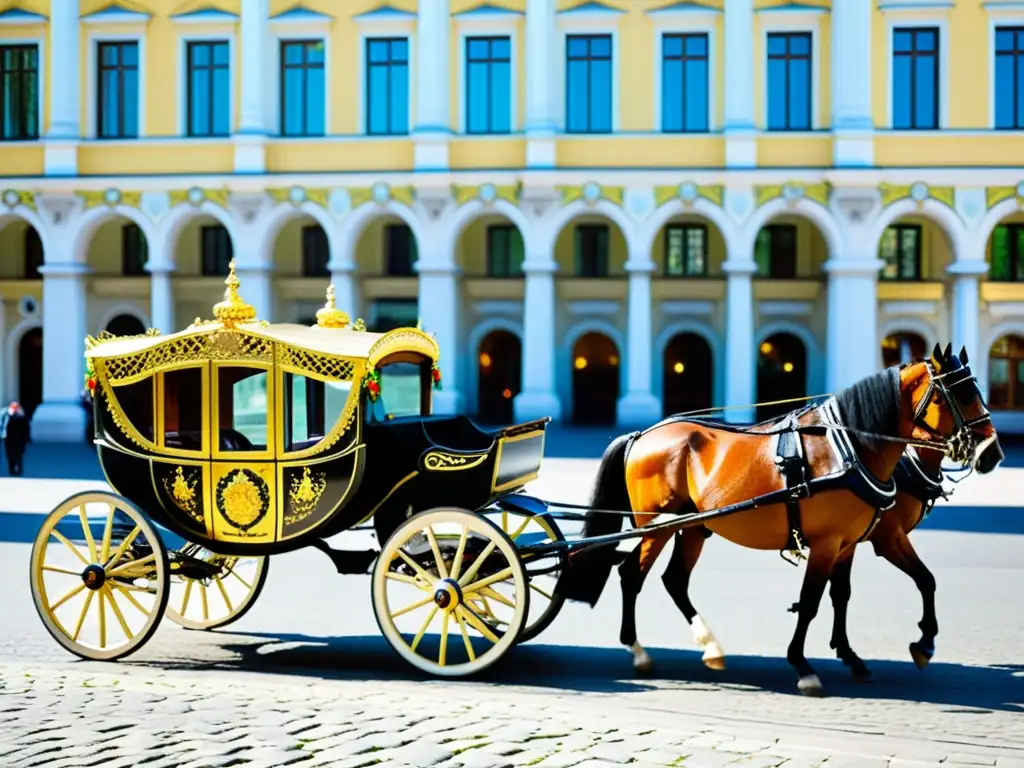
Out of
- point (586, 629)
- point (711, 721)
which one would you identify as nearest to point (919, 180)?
point (586, 629)

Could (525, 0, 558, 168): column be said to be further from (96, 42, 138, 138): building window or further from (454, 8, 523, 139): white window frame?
(96, 42, 138, 138): building window

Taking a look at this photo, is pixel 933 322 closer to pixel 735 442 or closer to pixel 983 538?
pixel 983 538

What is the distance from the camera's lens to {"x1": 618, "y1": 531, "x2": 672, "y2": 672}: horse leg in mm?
8773

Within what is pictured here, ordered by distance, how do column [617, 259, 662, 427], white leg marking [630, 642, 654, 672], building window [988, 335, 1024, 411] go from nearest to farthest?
white leg marking [630, 642, 654, 672], column [617, 259, 662, 427], building window [988, 335, 1024, 411]

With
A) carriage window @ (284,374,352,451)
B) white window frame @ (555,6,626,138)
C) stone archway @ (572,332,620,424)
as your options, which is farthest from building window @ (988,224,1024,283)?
carriage window @ (284,374,352,451)

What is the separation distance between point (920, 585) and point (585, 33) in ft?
86.4

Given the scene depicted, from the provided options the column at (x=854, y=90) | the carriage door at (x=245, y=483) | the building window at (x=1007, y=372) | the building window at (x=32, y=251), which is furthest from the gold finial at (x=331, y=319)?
the building window at (x=32, y=251)

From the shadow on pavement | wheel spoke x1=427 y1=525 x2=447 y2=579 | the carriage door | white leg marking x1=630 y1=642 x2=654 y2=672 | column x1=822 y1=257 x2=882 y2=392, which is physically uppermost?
column x1=822 y1=257 x2=882 y2=392

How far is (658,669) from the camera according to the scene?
8.68 metres

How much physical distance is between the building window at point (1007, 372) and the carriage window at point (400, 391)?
2610 cm

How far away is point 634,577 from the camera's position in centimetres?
892

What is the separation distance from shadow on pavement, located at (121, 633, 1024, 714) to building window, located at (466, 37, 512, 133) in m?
24.9

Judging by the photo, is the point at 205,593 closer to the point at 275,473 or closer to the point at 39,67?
the point at 275,473

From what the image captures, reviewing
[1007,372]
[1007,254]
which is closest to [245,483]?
[1007,372]
